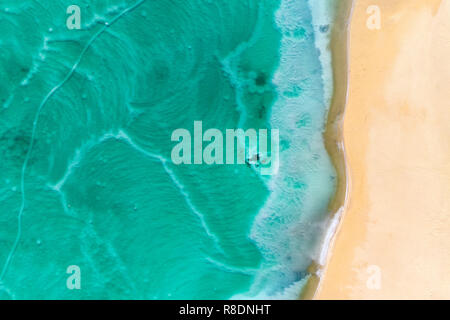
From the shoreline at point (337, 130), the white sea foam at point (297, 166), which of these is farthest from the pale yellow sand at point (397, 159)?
the white sea foam at point (297, 166)

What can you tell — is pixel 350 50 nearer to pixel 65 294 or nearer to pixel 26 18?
pixel 26 18

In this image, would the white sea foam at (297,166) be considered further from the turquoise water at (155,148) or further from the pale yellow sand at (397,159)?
the pale yellow sand at (397,159)

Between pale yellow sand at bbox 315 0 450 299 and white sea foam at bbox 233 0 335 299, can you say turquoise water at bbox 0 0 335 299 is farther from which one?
pale yellow sand at bbox 315 0 450 299

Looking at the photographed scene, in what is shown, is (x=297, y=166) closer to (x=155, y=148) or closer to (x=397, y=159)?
(x=397, y=159)

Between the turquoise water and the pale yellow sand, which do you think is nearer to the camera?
the turquoise water

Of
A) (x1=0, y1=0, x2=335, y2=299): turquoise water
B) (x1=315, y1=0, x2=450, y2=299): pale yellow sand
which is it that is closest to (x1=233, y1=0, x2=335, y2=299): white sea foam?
(x1=0, y1=0, x2=335, y2=299): turquoise water
